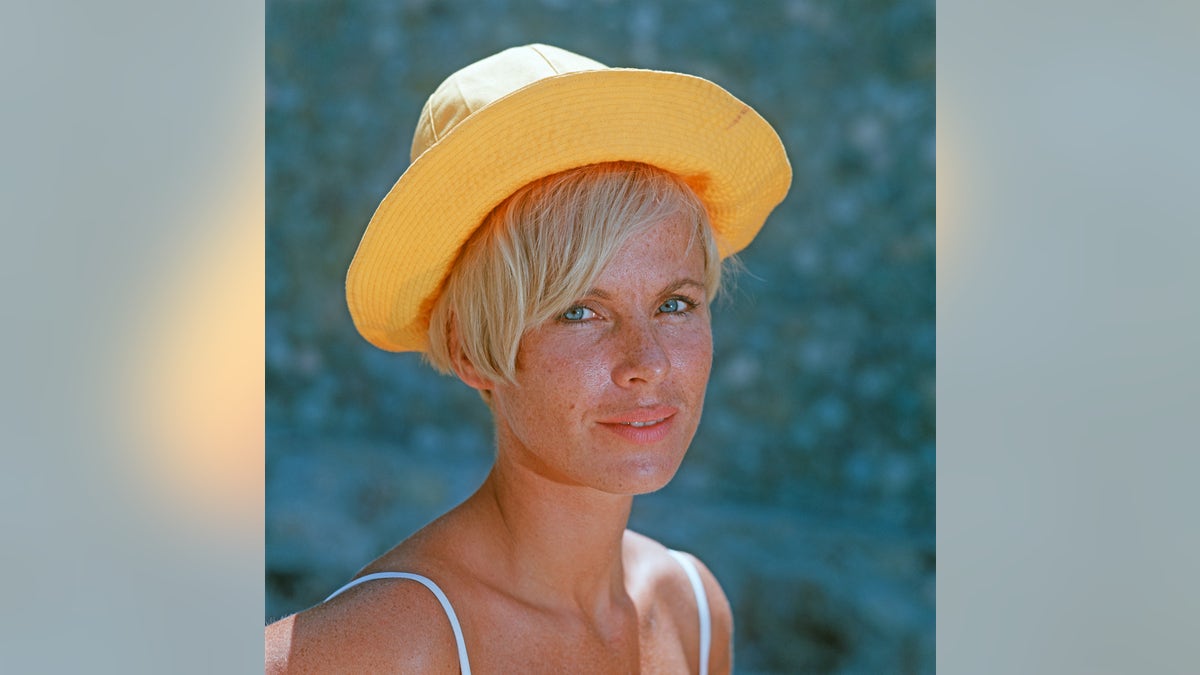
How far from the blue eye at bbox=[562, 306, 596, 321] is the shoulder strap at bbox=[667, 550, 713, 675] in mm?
763

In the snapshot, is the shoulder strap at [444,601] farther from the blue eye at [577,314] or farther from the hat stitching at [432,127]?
the hat stitching at [432,127]

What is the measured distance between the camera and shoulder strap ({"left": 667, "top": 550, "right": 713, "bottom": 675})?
216 centimetres

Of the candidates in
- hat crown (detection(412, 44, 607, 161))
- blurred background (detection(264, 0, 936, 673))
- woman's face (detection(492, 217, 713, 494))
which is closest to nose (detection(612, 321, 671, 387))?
woman's face (detection(492, 217, 713, 494))

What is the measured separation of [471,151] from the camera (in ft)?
5.11

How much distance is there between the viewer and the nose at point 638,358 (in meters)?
1.60

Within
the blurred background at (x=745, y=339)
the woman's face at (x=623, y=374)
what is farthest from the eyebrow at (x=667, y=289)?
the blurred background at (x=745, y=339)

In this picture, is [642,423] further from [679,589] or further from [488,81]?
[679,589]

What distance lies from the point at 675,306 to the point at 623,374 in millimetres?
162

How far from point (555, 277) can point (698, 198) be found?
316mm

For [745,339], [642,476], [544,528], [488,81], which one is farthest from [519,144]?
[745,339]
